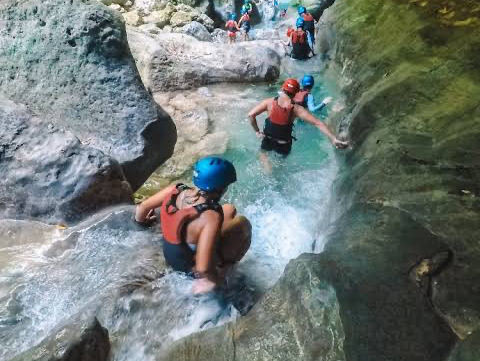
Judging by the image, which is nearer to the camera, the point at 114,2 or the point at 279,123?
Answer: the point at 279,123

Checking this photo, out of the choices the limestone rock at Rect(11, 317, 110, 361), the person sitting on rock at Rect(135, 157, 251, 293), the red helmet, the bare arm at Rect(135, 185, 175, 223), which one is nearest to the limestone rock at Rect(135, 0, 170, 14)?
the red helmet

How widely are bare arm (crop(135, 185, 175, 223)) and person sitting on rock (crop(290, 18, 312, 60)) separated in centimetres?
879

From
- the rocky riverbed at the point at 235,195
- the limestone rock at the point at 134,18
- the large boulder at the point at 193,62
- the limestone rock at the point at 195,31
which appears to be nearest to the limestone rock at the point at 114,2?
the limestone rock at the point at 134,18

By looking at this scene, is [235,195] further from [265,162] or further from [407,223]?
[407,223]

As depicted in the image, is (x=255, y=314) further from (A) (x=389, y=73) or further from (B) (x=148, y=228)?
(A) (x=389, y=73)

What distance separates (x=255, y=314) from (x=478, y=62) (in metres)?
4.44

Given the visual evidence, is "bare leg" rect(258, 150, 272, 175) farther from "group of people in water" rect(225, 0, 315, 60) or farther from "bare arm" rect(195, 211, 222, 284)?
"group of people in water" rect(225, 0, 315, 60)

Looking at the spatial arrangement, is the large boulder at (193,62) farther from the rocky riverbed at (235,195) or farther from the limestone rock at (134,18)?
the limestone rock at (134,18)

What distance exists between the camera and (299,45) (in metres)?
11.3

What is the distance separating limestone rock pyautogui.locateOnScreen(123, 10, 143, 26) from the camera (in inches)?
650

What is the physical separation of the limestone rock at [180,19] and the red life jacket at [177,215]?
15216 mm

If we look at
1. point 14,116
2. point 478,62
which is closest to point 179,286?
point 14,116

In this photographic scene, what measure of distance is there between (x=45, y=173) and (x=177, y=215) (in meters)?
2.20

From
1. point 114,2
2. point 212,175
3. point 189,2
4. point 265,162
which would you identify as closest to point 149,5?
point 114,2
